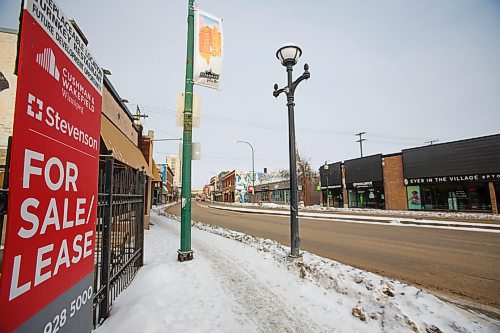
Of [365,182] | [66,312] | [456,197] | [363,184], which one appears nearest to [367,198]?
[363,184]

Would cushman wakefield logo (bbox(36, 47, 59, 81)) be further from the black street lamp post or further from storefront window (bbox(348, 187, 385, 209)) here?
storefront window (bbox(348, 187, 385, 209))

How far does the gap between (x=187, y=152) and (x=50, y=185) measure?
4756 millimetres

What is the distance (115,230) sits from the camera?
4.16m

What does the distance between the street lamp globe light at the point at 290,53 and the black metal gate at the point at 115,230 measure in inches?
174

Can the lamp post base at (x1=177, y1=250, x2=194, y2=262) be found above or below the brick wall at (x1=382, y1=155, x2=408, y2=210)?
below

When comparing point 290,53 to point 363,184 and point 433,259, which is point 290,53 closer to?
point 433,259

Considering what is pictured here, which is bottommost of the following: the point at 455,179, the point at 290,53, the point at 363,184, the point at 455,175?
the point at 363,184

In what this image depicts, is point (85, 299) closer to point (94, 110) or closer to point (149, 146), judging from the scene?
point (94, 110)

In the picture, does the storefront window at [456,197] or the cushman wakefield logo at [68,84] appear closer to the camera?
the cushman wakefield logo at [68,84]

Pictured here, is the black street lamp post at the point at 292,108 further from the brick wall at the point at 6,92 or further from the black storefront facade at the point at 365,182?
the black storefront facade at the point at 365,182

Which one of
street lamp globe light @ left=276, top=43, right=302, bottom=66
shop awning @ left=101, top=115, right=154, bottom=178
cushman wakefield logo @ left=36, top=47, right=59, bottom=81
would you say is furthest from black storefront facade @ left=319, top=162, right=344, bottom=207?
cushman wakefield logo @ left=36, top=47, right=59, bottom=81

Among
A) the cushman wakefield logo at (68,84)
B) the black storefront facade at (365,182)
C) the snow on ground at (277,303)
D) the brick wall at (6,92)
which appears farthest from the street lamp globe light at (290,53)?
the black storefront facade at (365,182)

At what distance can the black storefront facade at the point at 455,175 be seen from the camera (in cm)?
2267

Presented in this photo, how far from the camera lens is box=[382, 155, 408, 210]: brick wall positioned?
28.9 m
